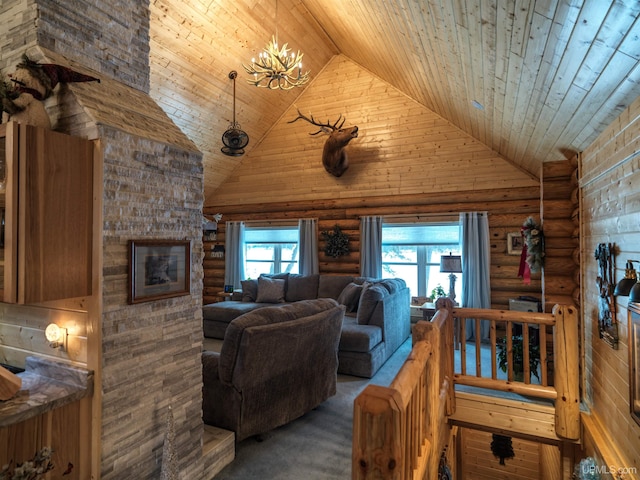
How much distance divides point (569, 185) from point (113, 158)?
170 inches

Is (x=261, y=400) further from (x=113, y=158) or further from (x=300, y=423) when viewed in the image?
(x=113, y=158)

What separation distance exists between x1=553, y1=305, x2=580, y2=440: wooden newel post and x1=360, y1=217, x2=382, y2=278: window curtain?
3.47 metres

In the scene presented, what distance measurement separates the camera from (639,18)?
5.03 feet

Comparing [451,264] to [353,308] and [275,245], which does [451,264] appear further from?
[275,245]

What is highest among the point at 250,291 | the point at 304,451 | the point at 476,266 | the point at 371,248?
the point at 371,248

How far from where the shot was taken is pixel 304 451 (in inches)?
111

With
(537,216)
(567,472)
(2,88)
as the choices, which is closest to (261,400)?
(2,88)

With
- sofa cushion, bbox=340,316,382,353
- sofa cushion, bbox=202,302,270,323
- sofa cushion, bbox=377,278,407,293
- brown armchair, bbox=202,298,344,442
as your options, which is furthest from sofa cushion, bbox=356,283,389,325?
sofa cushion, bbox=202,302,270,323

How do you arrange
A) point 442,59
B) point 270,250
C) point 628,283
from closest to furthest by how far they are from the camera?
point 628,283
point 442,59
point 270,250

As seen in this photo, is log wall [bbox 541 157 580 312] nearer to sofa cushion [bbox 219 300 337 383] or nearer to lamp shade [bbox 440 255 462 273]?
lamp shade [bbox 440 255 462 273]

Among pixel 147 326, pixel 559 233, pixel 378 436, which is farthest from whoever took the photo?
pixel 559 233

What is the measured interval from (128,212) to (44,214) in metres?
0.37

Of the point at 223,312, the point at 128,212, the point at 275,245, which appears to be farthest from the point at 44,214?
the point at 275,245

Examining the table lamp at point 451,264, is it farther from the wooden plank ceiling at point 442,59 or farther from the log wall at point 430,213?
the wooden plank ceiling at point 442,59
